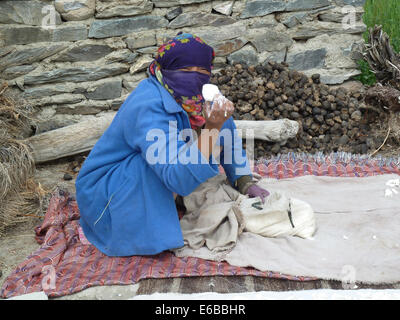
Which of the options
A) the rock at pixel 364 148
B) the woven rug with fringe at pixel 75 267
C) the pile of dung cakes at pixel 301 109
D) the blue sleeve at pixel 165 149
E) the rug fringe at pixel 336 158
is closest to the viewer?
the blue sleeve at pixel 165 149

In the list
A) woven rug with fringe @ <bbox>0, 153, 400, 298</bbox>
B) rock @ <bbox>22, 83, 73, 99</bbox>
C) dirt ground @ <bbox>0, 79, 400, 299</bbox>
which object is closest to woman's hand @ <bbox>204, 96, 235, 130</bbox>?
woven rug with fringe @ <bbox>0, 153, 400, 298</bbox>

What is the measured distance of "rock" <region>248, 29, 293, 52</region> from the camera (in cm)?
424

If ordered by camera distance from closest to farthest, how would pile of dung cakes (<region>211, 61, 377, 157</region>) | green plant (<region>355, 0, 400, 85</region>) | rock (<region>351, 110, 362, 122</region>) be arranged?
pile of dung cakes (<region>211, 61, 377, 157</region>)
rock (<region>351, 110, 362, 122</region>)
green plant (<region>355, 0, 400, 85</region>)

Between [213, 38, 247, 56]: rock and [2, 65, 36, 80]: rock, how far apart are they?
5.44 ft

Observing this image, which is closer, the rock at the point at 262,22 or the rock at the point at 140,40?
the rock at the point at 140,40

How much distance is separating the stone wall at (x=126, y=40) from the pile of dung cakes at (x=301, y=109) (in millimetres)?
281

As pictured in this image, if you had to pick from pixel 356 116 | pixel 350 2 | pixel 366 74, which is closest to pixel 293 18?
pixel 350 2

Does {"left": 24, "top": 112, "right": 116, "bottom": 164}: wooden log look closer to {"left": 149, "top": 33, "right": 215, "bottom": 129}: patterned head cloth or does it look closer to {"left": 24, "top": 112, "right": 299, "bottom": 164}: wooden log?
{"left": 24, "top": 112, "right": 299, "bottom": 164}: wooden log

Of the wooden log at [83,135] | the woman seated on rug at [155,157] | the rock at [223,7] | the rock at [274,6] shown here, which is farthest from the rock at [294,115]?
the woman seated on rug at [155,157]

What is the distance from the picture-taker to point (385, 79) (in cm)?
410

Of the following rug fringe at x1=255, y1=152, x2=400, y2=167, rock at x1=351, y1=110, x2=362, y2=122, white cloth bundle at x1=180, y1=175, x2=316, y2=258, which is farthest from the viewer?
rock at x1=351, y1=110, x2=362, y2=122

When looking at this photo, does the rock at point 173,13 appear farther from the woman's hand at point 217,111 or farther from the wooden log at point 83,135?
the woman's hand at point 217,111

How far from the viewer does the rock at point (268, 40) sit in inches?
167

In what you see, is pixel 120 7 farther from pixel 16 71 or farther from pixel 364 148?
pixel 364 148
